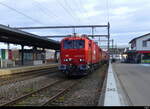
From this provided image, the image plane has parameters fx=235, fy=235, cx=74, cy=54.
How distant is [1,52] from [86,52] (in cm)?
1757

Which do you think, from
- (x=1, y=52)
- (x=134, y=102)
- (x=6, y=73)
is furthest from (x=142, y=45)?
(x=134, y=102)

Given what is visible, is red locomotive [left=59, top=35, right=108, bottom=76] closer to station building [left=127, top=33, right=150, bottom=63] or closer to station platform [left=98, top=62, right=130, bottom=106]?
station platform [left=98, top=62, right=130, bottom=106]

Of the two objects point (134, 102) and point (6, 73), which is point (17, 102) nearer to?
point (134, 102)

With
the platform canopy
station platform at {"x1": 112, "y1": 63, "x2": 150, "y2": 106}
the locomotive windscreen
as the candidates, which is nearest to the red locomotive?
the locomotive windscreen

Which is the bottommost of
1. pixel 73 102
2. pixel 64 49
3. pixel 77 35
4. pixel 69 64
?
pixel 73 102

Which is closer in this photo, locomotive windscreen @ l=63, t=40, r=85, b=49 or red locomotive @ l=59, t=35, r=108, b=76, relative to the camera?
red locomotive @ l=59, t=35, r=108, b=76

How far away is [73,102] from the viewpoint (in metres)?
8.91

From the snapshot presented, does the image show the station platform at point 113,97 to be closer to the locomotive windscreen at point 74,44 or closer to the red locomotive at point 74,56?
the red locomotive at point 74,56

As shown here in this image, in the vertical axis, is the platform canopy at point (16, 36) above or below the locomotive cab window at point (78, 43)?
above

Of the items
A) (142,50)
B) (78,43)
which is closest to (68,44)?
(78,43)

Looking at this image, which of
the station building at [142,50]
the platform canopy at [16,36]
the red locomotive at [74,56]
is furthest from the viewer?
the station building at [142,50]

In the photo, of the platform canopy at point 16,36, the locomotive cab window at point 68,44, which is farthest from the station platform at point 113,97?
the platform canopy at point 16,36

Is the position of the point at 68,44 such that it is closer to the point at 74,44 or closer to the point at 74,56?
the point at 74,44

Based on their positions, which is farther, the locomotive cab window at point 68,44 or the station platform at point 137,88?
the locomotive cab window at point 68,44
